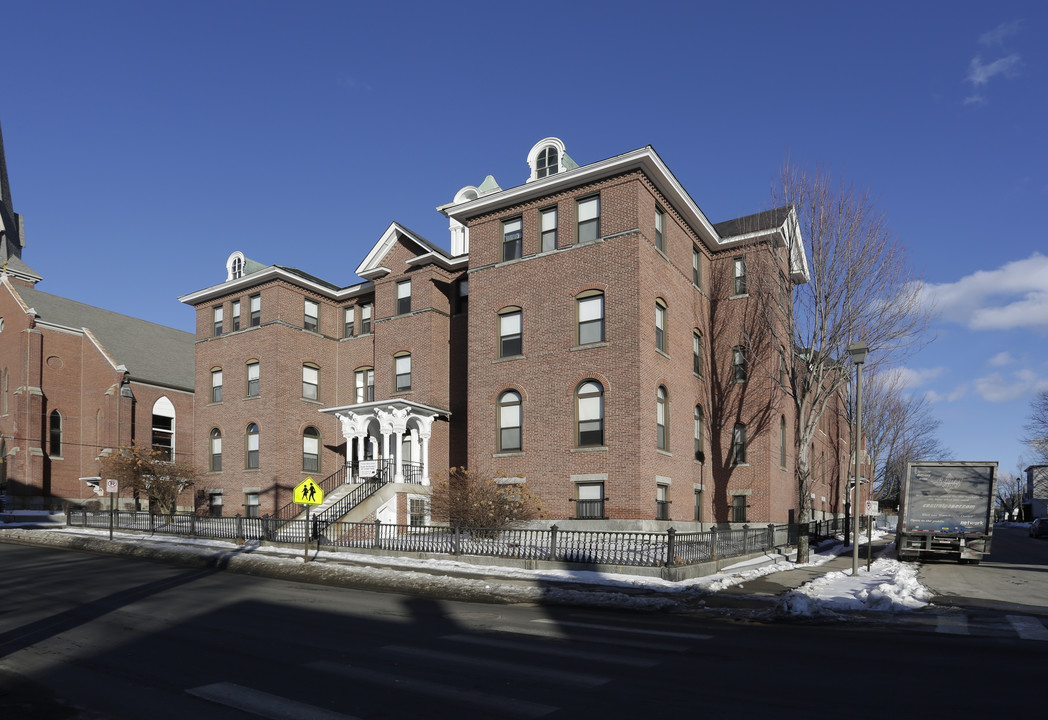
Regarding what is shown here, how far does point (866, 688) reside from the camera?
780 centimetres

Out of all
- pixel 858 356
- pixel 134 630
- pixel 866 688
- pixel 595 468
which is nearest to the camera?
pixel 866 688

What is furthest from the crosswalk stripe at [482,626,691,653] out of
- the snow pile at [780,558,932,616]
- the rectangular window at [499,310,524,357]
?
the rectangular window at [499,310,524,357]

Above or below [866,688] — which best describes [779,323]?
above

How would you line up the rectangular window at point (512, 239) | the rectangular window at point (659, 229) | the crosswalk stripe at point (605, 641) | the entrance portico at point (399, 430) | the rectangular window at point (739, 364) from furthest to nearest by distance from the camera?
the rectangular window at point (739, 364) < the entrance portico at point (399, 430) < the rectangular window at point (512, 239) < the rectangular window at point (659, 229) < the crosswalk stripe at point (605, 641)

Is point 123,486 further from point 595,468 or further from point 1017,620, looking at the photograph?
point 1017,620

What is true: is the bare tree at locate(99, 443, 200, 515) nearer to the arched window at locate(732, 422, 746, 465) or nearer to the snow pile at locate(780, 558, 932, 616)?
the arched window at locate(732, 422, 746, 465)

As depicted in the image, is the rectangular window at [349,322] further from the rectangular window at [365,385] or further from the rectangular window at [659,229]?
the rectangular window at [659,229]

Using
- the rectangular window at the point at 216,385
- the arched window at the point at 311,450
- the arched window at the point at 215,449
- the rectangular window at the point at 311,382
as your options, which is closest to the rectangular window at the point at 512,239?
the rectangular window at the point at 311,382

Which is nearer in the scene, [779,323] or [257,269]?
[779,323]

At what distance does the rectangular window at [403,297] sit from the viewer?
34747 millimetres

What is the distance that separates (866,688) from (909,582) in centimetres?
1050

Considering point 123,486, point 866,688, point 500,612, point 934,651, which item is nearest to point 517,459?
point 500,612

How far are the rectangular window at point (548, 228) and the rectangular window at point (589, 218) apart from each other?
1.14 m

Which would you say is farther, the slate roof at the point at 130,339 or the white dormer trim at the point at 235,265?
the slate roof at the point at 130,339
